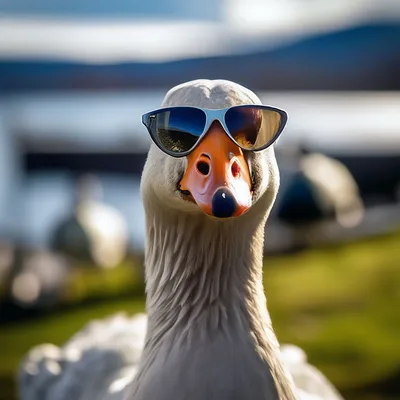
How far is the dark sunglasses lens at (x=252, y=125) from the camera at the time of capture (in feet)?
4.17

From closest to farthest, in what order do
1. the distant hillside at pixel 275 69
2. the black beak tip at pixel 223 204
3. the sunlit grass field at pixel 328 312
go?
the black beak tip at pixel 223 204 < the sunlit grass field at pixel 328 312 < the distant hillside at pixel 275 69

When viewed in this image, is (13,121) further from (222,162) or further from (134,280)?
(222,162)

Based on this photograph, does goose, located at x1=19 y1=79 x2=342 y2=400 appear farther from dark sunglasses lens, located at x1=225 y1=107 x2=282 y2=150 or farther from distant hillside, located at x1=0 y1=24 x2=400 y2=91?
distant hillside, located at x1=0 y1=24 x2=400 y2=91

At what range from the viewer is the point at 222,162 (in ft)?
4.08

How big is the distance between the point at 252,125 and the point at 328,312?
8.29ft

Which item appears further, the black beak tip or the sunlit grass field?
the sunlit grass field

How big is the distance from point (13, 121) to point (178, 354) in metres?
4.31

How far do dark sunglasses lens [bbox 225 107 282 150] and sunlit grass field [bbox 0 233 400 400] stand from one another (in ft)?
5.05

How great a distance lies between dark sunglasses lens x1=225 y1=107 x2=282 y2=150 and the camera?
1.27 meters

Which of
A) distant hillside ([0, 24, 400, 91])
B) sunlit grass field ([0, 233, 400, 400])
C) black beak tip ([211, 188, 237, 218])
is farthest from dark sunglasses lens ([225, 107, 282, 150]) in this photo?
distant hillside ([0, 24, 400, 91])

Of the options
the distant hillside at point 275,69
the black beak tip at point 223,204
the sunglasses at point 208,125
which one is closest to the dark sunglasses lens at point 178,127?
the sunglasses at point 208,125

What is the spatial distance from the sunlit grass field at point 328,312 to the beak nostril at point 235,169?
1.56m

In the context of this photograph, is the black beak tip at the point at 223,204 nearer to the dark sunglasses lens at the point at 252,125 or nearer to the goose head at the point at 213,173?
the goose head at the point at 213,173

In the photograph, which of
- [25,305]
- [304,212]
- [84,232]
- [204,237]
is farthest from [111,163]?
[204,237]
